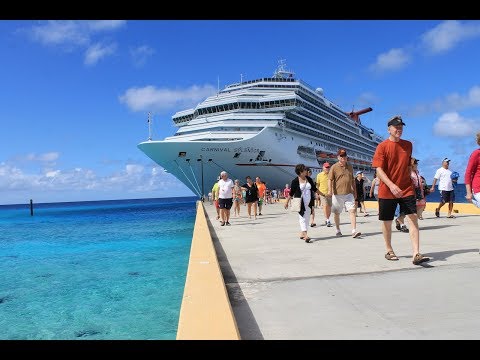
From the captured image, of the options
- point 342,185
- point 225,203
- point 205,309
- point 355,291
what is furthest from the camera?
point 225,203

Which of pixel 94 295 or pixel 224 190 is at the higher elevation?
pixel 224 190

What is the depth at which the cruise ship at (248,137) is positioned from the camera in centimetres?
3628

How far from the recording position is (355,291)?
3883 mm

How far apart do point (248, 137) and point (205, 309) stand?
111 feet

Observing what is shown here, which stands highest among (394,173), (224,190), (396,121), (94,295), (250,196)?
(396,121)

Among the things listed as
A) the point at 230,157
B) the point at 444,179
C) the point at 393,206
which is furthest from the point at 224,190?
the point at 230,157

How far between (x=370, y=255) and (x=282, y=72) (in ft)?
168

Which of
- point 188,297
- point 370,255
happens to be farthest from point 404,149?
point 188,297

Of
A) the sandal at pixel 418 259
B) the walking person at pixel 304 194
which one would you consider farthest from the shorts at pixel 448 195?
the sandal at pixel 418 259

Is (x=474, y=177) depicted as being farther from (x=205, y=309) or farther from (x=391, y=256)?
(x=205, y=309)

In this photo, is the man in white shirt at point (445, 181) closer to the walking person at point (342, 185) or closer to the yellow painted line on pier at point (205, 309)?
the walking person at point (342, 185)

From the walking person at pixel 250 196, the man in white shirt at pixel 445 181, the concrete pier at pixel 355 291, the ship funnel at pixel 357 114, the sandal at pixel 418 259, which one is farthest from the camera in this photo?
the ship funnel at pixel 357 114

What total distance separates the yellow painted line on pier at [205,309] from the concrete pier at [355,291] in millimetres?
217
